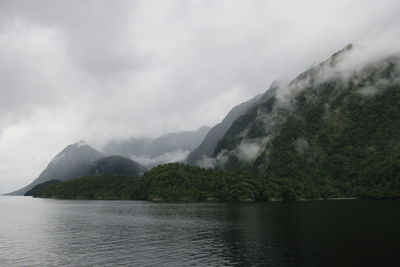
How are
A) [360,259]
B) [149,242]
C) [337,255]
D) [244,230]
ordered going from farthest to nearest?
[244,230] → [149,242] → [337,255] → [360,259]

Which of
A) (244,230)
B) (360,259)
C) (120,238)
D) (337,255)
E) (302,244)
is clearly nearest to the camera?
(360,259)

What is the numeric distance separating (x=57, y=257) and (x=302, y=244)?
50.0 m

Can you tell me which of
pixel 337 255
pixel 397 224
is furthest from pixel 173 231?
pixel 397 224

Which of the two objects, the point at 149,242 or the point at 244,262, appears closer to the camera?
the point at 244,262

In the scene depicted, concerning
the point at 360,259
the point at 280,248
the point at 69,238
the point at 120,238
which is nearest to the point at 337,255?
the point at 360,259

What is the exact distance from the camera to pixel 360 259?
55750mm

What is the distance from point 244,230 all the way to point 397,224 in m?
45.0

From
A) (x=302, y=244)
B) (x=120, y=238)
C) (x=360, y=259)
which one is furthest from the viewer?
(x=120, y=238)

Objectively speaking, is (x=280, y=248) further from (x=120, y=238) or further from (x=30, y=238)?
(x=30, y=238)

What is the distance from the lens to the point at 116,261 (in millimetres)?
58875

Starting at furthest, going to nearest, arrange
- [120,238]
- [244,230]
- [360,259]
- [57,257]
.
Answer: [244,230] → [120,238] → [57,257] → [360,259]

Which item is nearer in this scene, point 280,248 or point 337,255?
point 337,255

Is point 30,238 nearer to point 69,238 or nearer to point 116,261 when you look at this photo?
point 69,238

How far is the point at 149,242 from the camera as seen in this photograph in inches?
3076
